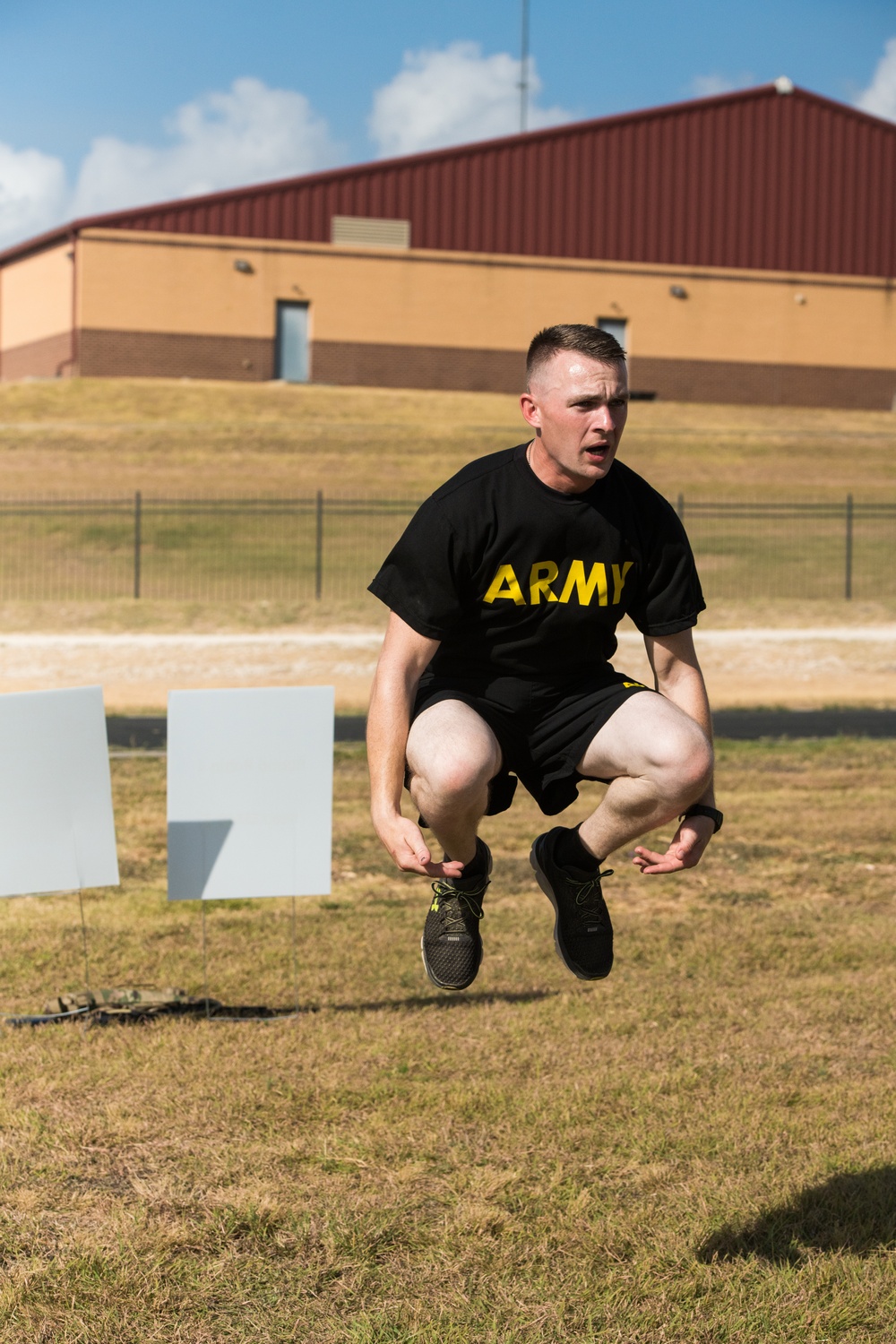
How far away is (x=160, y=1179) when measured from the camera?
497 centimetres

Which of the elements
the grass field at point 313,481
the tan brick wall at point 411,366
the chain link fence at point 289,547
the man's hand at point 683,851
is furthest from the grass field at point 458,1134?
the tan brick wall at point 411,366

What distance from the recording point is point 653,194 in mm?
42656

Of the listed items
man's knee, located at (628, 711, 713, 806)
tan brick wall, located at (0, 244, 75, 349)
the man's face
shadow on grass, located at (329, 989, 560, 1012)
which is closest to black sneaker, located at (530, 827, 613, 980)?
man's knee, located at (628, 711, 713, 806)

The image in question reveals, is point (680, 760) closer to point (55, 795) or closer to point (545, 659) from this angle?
point (545, 659)

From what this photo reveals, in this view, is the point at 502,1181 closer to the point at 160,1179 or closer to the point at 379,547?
the point at 160,1179

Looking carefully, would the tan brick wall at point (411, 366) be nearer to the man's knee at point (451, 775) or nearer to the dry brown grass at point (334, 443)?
the dry brown grass at point (334, 443)

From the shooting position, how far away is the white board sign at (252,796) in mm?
6543

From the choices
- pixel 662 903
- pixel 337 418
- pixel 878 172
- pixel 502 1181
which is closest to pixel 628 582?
pixel 502 1181

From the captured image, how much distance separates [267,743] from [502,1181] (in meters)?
2.40

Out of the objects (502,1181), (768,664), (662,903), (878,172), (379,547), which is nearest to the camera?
(502,1181)

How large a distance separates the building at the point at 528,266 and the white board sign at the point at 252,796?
35342 mm

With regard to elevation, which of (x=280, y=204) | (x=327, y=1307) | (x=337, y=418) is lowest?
(x=327, y=1307)

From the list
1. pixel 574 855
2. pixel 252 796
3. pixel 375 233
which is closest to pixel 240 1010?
pixel 252 796

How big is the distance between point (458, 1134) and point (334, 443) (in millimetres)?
29554
